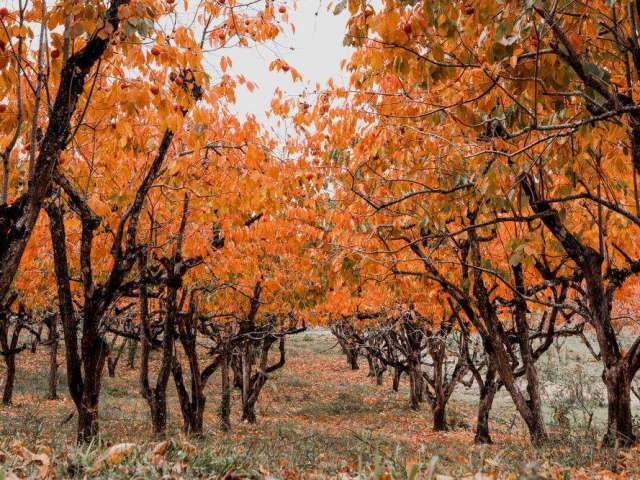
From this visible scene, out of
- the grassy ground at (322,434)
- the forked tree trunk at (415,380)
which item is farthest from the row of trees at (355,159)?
the forked tree trunk at (415,380)

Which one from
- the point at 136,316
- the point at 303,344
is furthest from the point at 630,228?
the point at 303,344

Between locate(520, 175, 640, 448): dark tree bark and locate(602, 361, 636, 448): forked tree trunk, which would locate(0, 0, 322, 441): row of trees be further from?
locate(602, 361, 636, 448): forked tree trunk

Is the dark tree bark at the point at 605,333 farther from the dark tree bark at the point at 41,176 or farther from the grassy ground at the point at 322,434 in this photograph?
the dark tree bark at the point at 41,176

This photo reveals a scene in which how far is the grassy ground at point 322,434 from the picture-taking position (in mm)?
3039

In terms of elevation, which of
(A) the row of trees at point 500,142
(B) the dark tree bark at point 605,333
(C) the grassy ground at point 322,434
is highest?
(A) the row of trees at point 500,142

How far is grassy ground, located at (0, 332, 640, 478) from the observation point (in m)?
3.04

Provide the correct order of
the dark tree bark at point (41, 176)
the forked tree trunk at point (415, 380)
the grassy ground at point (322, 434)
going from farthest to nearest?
the forked tree trunk at point (415, 380) → the dark tree bark at point (41, 176) → the grassy ground at point (322, 434)

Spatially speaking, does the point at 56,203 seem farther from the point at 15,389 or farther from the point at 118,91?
the point at 15,389

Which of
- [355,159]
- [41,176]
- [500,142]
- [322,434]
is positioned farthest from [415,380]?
[41,176]

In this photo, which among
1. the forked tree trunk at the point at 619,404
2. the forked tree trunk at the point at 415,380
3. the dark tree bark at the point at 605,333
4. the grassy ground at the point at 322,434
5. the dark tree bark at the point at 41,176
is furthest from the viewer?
the forked tree trunk at the point at 415,380

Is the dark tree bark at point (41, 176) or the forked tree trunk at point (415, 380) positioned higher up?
the dark tree bark at point (41, 176)

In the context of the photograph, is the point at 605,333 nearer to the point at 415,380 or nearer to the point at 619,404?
the point at 619,404

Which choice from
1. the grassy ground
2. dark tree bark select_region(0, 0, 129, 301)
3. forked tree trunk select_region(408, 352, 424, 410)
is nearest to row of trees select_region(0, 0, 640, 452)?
dark tree bark select_region(0, 0, 129, 301)

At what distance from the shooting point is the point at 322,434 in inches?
602
